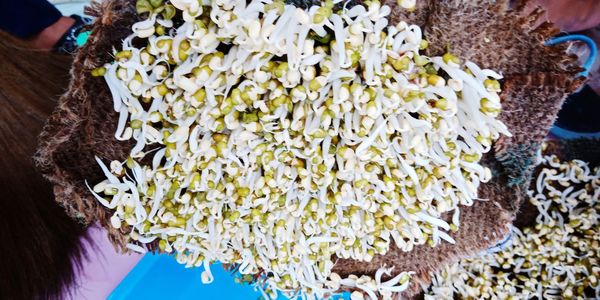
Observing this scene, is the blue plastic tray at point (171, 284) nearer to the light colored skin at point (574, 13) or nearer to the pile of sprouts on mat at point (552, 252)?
the pile of sprouts on mat at point (552, 252)

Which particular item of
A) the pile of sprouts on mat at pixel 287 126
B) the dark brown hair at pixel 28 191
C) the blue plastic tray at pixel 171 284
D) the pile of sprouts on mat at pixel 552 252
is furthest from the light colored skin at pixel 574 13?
the dark brown hair at pixel 28 191

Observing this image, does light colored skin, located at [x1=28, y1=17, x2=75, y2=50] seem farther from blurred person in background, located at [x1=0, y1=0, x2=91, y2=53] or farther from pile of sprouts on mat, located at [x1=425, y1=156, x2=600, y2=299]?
pile of sprouts on mat, located at [x1=425, y1=156, x2=600, y2=299]

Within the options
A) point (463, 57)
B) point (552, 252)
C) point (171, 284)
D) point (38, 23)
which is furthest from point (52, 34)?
point (552, 252)

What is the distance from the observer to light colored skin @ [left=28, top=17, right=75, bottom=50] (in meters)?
1.31

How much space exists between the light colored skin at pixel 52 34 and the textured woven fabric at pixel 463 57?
527 mm

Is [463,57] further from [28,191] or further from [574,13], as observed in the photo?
[28,191]

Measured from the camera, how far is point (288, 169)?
85 centimetres

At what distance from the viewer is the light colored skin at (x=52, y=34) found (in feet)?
4.29

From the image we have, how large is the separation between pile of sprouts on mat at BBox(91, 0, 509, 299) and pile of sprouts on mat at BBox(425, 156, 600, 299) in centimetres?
66

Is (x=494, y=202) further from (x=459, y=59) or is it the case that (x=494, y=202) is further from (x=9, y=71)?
(x=9, y=71)

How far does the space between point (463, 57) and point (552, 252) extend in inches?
39.1

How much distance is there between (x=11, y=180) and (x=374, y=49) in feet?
2.38

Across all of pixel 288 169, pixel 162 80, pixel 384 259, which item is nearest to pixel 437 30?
pixel 288 169

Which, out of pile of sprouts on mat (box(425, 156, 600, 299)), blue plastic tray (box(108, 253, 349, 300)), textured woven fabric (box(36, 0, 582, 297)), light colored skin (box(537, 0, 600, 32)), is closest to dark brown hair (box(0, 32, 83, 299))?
textured woven fabric (box(36, 0, 582, 297))
